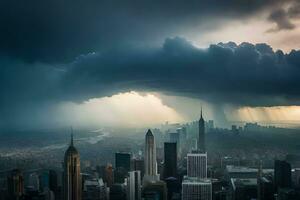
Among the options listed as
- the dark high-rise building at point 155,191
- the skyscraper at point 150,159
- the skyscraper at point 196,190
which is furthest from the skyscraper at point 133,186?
the skyscraper at point 196,190

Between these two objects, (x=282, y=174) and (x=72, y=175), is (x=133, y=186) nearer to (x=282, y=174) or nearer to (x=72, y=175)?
(x=72, y=175)

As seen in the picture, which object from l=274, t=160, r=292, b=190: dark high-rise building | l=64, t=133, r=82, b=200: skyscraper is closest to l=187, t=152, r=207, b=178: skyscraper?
l=274, t=160, r=292, b=190: dark high-rise building

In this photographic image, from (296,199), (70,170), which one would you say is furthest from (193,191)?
(70,170)

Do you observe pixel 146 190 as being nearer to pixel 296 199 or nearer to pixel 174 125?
pixel 174 125

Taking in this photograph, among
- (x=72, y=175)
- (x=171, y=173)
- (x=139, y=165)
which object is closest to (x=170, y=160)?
(x=171, y=173)

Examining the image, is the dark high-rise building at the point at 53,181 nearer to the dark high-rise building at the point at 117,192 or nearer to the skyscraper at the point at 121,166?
the dark high-rise building at the point at 117,192
